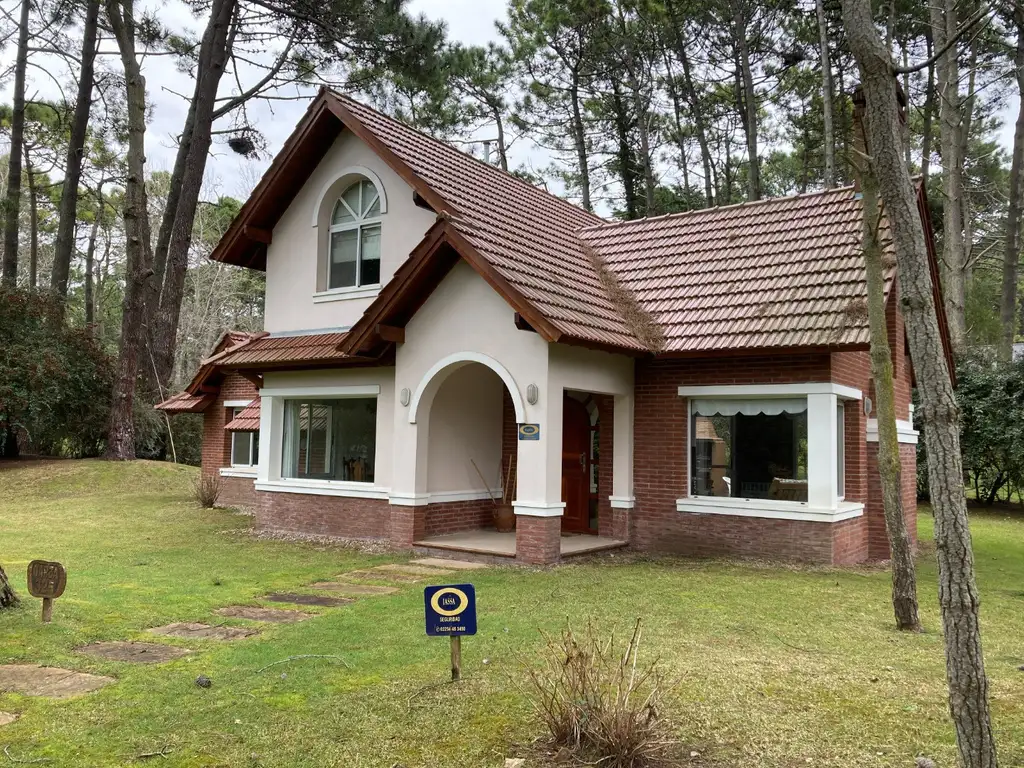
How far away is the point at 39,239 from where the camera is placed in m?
46.6

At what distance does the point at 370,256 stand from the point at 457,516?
4445mm

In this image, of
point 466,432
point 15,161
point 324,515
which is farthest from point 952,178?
point 15,161

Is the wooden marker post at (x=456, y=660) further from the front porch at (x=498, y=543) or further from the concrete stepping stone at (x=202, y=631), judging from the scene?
the front porch at (x=498, y=543)

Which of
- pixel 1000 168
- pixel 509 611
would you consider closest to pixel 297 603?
pixel 509 611

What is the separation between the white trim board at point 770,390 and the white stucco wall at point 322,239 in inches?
190

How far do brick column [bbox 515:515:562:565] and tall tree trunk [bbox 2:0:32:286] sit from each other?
73.1ft

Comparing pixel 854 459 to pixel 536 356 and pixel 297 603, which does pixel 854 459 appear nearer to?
pixel 536 356

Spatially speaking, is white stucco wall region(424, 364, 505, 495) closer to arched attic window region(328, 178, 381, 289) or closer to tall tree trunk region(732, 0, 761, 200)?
arched attic window region(328, 178, 381, 289)

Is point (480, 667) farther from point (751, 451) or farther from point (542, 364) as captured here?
point (751, 451)

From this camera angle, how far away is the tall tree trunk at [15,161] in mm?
27094

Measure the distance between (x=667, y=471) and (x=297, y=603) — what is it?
585 centimetres

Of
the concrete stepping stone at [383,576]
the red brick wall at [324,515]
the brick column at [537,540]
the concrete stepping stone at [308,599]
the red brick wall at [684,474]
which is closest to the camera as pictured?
the concrete stepping stone at [308,599]

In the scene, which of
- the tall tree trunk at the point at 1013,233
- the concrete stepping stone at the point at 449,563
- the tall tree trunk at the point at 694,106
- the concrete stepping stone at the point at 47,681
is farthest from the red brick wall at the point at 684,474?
the tall tree trunk at the point at 694,106

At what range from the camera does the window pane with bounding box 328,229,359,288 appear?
13867mm
